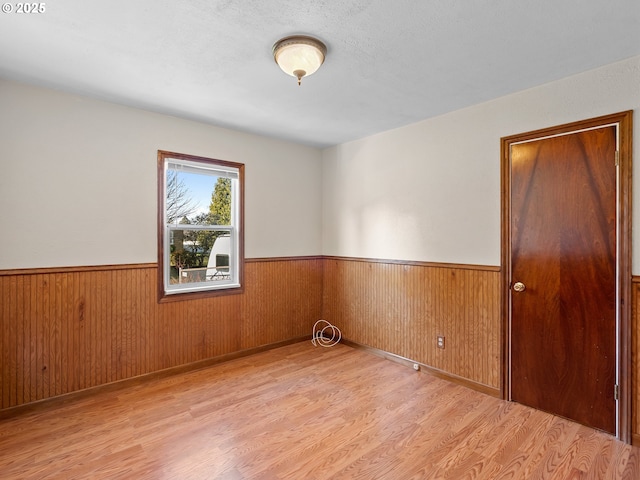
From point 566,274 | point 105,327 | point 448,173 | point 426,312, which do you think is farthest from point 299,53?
point 105,327

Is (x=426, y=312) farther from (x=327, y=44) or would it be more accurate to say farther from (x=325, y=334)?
(x=327, y=44)

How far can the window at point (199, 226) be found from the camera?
3309 millimetres

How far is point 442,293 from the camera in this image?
325 centimetres

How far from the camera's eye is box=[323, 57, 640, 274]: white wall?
93.6 inches

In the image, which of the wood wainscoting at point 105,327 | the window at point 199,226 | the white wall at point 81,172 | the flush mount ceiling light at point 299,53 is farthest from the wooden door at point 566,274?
the white wall at point 81,172

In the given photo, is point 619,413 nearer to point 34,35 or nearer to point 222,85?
point 222,85

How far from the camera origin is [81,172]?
282 centimetres

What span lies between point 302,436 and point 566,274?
2.27 m

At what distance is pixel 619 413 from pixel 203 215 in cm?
385

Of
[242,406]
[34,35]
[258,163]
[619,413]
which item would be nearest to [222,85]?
[34,35]

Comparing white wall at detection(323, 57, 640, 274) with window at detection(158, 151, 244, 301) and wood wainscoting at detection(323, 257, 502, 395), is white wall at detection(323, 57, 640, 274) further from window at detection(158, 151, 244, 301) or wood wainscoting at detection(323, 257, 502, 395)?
window at detection(158, 151, 244, 301)

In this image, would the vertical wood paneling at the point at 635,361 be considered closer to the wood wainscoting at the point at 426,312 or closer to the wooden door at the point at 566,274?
the wooden door at the point at 566,274

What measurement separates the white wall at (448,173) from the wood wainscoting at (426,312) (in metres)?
0.17

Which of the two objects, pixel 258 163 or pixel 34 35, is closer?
pixel 34 35
